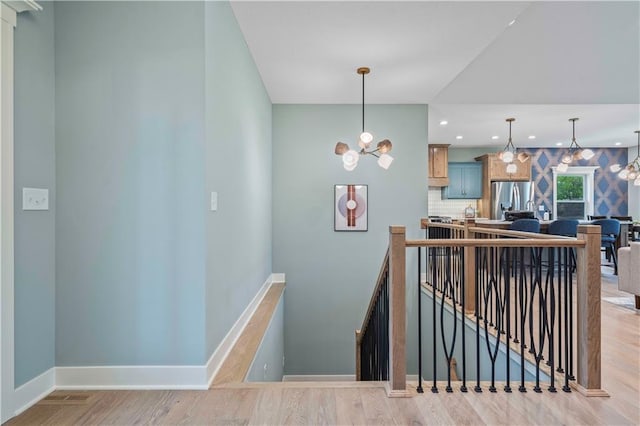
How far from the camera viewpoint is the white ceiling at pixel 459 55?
2.75 m

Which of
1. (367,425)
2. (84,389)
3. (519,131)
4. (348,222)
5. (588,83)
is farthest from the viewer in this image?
(519,131)

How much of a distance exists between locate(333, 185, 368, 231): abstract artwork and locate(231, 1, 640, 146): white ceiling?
4.17 ft

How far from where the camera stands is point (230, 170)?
2689 millimetres

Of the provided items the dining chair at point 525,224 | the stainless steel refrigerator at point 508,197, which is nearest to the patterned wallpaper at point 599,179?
the stainless steel refrigerator at point 508,197

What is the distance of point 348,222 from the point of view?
5.09m

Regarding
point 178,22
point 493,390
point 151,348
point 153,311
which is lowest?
point 493,390

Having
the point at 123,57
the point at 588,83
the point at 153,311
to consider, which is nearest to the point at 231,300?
the point at 153,311

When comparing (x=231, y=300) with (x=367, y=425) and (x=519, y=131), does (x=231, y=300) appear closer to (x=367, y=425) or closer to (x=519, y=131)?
(x=367, y=425)

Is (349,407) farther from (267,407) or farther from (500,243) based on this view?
(500,243)

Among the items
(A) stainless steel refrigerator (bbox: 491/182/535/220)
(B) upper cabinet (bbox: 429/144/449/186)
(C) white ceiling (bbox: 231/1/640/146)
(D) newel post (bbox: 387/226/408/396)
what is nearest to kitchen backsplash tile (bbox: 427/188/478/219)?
(A) stainless steel refrigerator (bbox: 491/182/535/220)

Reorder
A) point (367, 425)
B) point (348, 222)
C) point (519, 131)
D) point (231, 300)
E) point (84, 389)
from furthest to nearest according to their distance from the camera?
1. point (519, 131)
2. point (348, 222)
3. point (231, 300)
4. point (84, 389)
5. point (367, 425)

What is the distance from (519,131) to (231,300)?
6.61 m

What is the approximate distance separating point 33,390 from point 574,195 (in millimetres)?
10716

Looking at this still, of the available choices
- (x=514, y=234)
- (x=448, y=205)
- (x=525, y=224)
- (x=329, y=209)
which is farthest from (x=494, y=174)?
(x=514, y=234)
